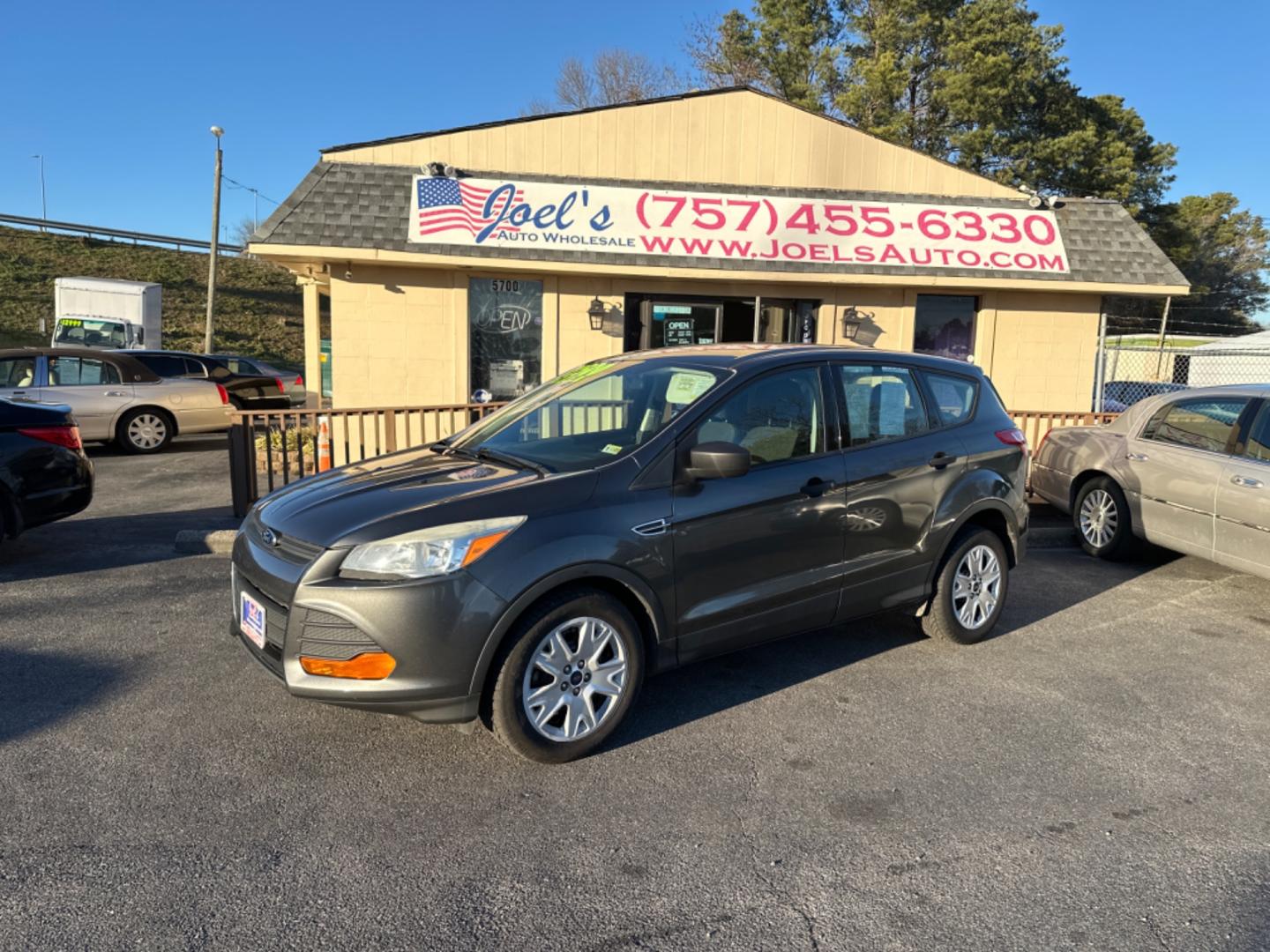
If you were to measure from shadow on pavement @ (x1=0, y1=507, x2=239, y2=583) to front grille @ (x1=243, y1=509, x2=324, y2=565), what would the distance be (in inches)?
118

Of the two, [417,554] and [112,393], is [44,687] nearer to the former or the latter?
[417,554]

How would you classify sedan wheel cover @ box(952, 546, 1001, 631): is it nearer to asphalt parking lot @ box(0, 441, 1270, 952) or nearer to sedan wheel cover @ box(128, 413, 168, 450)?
asphalt parking lot @ box(0, 441, 1270, 952)

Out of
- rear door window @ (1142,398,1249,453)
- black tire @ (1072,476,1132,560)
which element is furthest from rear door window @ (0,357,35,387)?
rear door window @ (1142,398,1249,453)

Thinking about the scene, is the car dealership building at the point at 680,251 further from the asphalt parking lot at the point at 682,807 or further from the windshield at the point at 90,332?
the windshield at the point at 90,332

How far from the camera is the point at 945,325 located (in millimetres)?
11336

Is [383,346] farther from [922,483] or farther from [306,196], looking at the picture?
[922,483]

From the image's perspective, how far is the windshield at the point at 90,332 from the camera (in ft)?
72.3

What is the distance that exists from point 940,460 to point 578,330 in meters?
6.48

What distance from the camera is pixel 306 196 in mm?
9555

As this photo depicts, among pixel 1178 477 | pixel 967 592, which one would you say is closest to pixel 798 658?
pixel 967 592

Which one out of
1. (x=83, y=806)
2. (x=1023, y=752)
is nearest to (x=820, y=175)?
(x=1023, y=752)

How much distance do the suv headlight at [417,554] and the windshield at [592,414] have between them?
60cm

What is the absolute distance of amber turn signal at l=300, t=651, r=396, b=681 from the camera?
316 centimetres

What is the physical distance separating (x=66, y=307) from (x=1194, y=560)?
89.3 ft
